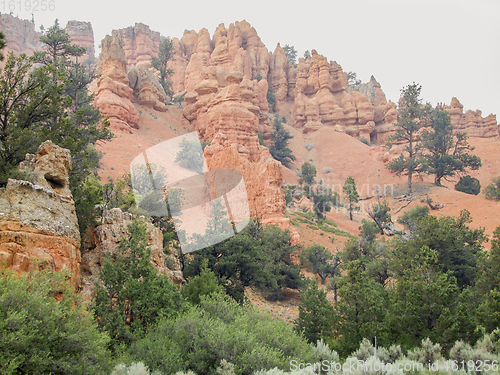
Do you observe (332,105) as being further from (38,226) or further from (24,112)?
(38,226)

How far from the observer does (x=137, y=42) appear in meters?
76.9

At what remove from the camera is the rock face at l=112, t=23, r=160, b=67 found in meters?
75.6

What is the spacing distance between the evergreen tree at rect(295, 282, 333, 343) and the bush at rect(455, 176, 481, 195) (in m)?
36.7

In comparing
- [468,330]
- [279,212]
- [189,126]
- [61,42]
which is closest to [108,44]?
[61,42]

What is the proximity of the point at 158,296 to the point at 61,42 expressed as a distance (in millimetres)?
36603

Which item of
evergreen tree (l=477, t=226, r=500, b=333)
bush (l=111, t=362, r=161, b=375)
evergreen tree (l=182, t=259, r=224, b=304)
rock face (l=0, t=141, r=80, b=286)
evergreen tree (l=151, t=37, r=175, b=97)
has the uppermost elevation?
evergreen tree (l=151, t=37, r=175, b=97)

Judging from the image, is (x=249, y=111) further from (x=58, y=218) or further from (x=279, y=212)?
(x=58, y=218)

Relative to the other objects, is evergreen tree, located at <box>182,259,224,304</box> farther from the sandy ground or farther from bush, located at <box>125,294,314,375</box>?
the sandy ground

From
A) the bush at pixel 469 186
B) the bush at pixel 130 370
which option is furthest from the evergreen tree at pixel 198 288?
the bush at pixel 469 186

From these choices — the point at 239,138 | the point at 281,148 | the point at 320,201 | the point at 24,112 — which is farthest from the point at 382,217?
the point at 24,112

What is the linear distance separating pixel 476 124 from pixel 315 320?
60.5m

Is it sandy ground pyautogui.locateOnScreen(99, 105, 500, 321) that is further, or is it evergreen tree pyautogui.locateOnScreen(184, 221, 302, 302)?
sandy ground pyautogui.locateOnScreen(99, 105, 500, 321)

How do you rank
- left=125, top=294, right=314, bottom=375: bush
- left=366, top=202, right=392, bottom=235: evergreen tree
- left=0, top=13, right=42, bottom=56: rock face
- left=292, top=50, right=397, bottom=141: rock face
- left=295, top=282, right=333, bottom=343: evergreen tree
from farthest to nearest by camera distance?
left=0, top=13, right=42, bottom=56: rock face, left=292, top=50, right=397, bottom=141: rock face, left=366, top=202, right=392, bottom=235: evergreen tree, left=295, top=282, right=333, bottom=343: evergreen tree, left=125, top=294, right=314, bottom=375: bush

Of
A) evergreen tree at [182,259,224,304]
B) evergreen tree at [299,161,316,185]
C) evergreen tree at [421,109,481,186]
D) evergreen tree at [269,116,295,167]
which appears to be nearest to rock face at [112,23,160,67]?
evergreen tree at [269,116,295,167]
